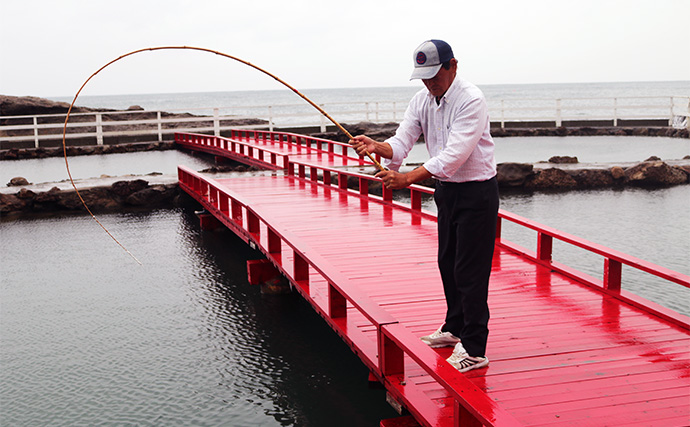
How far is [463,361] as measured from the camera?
3.83m

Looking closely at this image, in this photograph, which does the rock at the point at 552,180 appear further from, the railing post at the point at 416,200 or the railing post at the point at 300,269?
the railing post at the point at 300,269

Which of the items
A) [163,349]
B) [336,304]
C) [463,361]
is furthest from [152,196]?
[463,361]

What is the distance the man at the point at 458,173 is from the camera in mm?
3482

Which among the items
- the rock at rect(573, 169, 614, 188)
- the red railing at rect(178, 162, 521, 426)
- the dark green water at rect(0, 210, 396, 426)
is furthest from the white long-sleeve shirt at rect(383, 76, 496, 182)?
the rock at rect(573, 169, 614, 188)

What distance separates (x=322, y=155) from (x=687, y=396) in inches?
565

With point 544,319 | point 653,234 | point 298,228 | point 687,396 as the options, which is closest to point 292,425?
point 544,319

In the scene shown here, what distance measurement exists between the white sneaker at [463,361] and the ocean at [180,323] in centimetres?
132

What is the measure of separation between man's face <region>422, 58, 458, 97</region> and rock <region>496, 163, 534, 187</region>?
1136 centimetres

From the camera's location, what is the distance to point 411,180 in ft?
11.7

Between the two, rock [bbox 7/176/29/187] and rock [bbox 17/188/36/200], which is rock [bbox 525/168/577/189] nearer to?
rock [bbox 17/188/36/200]

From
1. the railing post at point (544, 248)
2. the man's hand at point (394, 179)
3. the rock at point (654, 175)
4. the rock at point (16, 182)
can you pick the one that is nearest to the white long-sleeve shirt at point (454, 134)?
the man's hand at point (394, 179)

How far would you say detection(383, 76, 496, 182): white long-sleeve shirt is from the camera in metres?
3.47

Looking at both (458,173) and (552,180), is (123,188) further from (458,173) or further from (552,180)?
(458,173)

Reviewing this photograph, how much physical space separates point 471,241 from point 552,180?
38.6 ft
